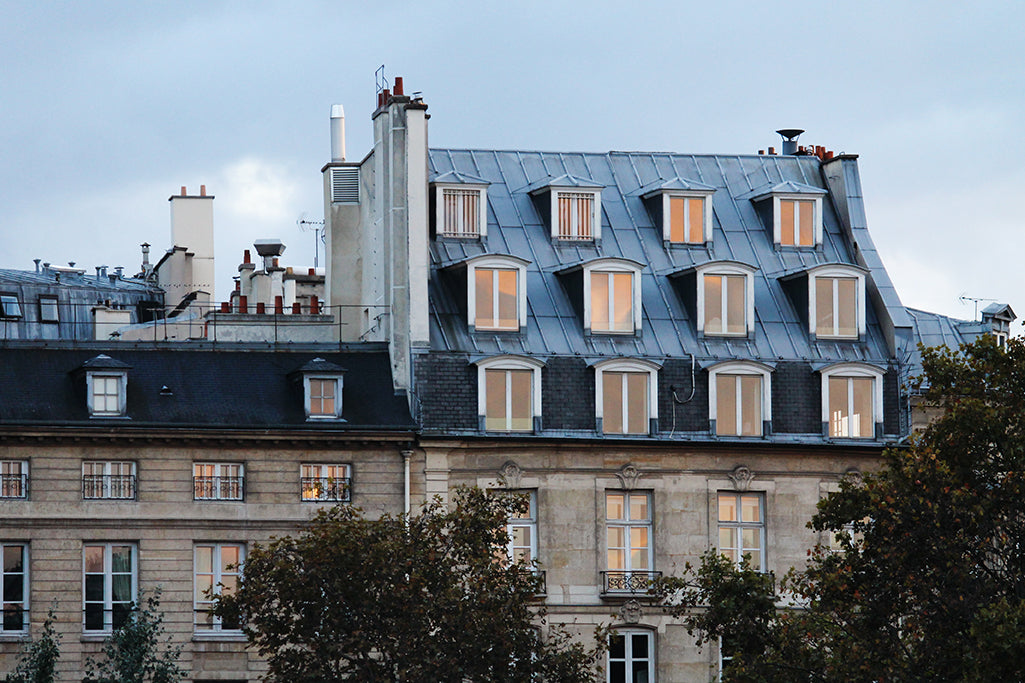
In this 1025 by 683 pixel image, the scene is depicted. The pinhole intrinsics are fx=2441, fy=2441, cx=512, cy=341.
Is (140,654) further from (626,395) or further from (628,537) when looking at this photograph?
(626,395)

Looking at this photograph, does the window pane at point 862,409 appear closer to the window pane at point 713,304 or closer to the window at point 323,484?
the window pane at point 713,304

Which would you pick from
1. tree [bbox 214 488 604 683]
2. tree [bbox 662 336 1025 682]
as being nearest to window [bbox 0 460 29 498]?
tree [bbox 214 488 604 683]

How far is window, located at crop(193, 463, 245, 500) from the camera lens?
197ft

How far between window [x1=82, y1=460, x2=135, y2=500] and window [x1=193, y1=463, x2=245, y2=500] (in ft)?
5.21

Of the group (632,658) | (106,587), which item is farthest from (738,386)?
(106,587)

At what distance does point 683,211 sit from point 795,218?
3.26 meters

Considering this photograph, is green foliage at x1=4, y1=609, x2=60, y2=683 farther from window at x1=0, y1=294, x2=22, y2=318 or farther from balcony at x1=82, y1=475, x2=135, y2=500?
window at x1=0, y1=294, x2=22, y2=318

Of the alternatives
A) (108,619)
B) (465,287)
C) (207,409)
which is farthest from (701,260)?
(108,619)

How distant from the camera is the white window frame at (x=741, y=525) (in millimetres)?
62500

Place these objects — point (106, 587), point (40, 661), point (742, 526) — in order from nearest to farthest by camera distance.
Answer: point (40, 661)
point (106, 587)
point (742, 526)

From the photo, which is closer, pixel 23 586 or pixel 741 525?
pixel 23 586

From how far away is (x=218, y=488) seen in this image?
2362 inches

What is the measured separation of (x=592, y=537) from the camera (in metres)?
61.6

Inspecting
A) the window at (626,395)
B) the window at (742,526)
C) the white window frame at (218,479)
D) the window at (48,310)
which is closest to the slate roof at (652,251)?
the window at (626,395)
